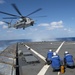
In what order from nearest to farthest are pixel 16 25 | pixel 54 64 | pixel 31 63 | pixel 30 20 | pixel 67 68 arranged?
pixel 54 64
pixel 67 68
pixel 31 63
pixel 30 20
pixel 16 25

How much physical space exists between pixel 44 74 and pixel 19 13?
36.6 metres

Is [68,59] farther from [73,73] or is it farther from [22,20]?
[22,20]

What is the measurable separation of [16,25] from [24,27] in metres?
3.57

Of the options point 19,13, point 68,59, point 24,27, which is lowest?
point 68,59

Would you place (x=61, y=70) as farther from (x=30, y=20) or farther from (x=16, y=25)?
(x=16, y=25)

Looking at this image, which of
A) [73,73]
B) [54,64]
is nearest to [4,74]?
[54,64]

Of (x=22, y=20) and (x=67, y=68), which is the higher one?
(x=22, y=20)

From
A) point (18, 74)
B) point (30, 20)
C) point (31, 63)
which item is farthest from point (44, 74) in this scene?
point (30, 20)

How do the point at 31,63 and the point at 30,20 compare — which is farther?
the point at 30,20

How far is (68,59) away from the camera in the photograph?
1839 cm

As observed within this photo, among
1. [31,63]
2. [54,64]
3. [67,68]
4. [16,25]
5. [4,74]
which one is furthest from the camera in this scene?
[16,25]

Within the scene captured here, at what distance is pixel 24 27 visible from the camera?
4984 cm

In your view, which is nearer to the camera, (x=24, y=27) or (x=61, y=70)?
(x=61, y=70)

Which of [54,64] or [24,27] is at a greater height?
[24,27]
